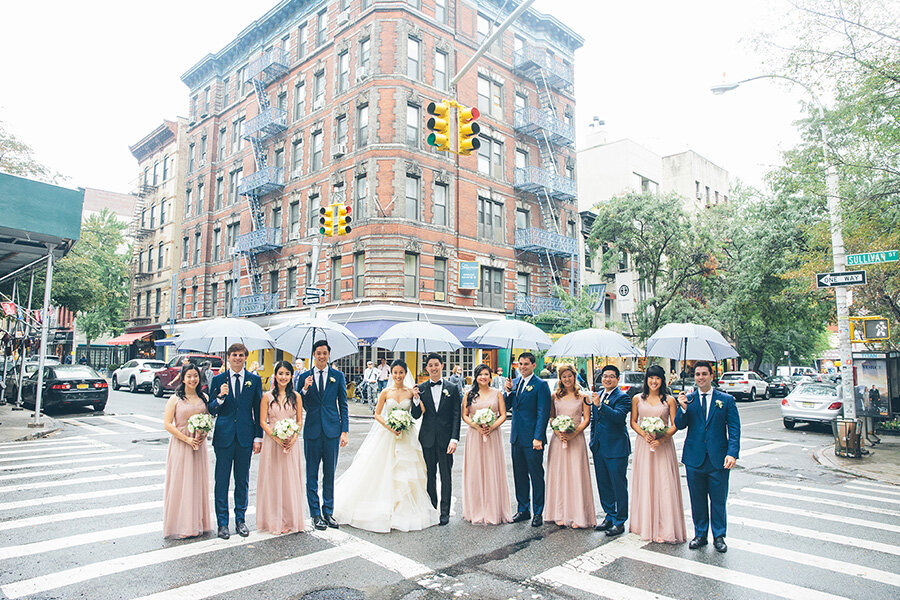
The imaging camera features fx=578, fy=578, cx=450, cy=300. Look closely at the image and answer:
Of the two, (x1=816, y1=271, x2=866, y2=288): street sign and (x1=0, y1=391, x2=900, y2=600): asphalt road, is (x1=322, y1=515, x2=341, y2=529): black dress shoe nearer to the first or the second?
(x1=0, y1=391, x2=900, y2=600): asphalt road

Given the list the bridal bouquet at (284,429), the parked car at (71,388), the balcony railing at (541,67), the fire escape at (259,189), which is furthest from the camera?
the balcony railing at (541,67)

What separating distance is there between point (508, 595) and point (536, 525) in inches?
83.1

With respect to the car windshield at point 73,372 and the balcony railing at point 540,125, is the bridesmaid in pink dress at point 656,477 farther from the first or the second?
the balcony railing at point 540,125

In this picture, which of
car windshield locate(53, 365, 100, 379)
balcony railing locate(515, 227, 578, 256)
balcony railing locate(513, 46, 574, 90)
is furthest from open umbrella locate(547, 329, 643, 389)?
balcony railing locate(513, 46, 574, 90)

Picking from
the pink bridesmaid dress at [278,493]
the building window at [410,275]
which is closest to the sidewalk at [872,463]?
the pink bridesmaid dress at [278,493]

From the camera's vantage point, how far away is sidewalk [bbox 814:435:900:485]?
35.3 feet

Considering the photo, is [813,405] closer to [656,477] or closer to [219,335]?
[656,477]

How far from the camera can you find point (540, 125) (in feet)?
102

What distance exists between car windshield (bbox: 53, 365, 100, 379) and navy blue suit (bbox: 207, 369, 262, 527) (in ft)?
53.8

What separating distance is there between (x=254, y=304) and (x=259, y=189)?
20.9 feet

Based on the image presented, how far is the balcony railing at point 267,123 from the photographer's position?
31266 mm

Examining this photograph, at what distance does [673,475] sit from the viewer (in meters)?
6.24

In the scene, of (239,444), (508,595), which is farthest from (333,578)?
(239,444)

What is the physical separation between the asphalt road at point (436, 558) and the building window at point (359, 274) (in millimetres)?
17780
